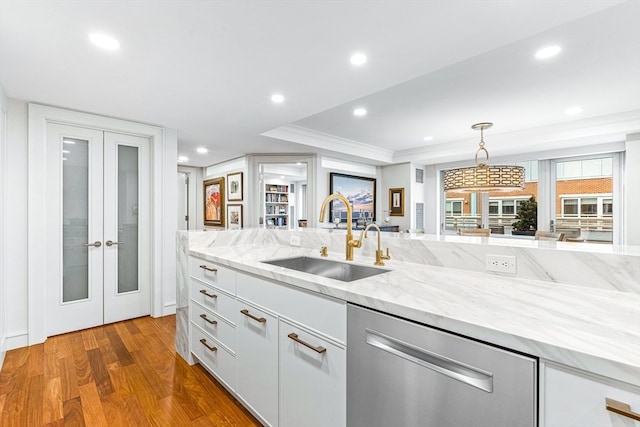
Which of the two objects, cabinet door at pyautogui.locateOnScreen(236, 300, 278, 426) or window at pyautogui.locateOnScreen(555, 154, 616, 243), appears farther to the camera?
window at pyautogui.locateOnScreen(555, 154, 616, 243)

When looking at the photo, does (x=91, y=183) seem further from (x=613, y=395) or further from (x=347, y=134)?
(x=613, y=395)

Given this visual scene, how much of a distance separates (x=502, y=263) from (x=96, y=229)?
377 cm

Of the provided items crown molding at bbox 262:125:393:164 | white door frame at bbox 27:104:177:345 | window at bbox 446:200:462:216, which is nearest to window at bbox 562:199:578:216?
window at bbox 446:200:462:216

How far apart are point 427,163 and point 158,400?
5.90 meters

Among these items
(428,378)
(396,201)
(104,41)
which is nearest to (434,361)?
(428,378)

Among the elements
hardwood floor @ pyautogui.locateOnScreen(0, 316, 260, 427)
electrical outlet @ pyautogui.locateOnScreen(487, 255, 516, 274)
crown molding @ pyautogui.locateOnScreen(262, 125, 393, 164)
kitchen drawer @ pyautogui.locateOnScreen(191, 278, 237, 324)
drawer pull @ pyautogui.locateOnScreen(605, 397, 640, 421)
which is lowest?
hardwood floor @ pyautogui.locateOnScreen(0, 316, 260, 427)

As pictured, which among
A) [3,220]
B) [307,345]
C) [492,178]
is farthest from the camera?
[492,178]

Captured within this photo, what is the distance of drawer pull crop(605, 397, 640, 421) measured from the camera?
659 millimetres

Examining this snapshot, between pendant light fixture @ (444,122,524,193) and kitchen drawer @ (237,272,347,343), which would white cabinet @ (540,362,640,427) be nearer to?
kitchen drawer @ (237,272,347,343)

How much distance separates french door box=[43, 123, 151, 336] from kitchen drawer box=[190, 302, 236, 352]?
1.61 meters

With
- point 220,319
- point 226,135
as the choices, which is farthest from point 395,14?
point 226,135

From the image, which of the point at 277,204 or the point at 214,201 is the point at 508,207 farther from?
the point at 214,201

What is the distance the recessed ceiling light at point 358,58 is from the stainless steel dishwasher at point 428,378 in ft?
5.57

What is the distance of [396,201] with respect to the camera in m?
6.57
